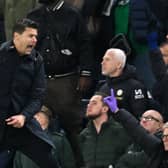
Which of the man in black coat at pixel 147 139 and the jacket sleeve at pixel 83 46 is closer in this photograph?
the man in black coat at pixel 147 139

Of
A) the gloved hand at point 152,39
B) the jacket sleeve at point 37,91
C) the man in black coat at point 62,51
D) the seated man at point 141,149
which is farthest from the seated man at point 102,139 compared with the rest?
the gloved hand at point 152,39

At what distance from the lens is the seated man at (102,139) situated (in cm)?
1088

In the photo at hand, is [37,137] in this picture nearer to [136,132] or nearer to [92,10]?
[136,132]

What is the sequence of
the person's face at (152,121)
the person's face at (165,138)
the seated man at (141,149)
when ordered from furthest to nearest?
the person's face at (152,121)
the seated man at (141,149)
the person's face at (165,138)

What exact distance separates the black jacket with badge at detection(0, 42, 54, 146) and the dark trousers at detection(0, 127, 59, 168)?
0.06 metres

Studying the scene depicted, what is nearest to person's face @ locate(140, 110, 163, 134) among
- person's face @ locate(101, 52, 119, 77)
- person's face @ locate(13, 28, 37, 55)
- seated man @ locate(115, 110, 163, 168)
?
seated man @ locate(115, 110, 163, 168)

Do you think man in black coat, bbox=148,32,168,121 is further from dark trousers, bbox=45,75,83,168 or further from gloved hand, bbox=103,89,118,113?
gloved hand, bbox=103,89,118,113

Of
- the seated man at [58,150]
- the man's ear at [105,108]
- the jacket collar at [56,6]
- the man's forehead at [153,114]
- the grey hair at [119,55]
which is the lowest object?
the seated man at [58,150]

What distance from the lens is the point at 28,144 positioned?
10.2 meters

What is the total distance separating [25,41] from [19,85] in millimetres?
462

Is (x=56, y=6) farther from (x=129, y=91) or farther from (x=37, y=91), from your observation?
(x=37, y=91)

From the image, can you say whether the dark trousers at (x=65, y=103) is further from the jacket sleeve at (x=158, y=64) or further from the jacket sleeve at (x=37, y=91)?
the jacket sleeve at (x=37, y=91)

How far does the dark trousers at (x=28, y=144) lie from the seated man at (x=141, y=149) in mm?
A: 860

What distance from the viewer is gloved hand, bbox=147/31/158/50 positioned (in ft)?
38.8
